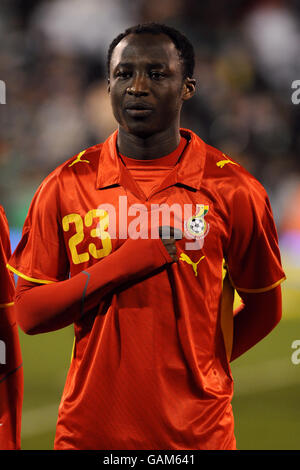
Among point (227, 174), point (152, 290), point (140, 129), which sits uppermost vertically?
point (140, 129)

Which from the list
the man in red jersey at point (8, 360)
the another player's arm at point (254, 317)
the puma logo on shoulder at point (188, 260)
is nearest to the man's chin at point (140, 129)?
the puma logo on shoulder at point (188, 260)

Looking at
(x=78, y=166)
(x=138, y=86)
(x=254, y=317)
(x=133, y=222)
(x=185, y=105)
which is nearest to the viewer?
(x=138, y=86)

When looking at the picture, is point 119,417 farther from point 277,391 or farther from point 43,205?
point 277,391

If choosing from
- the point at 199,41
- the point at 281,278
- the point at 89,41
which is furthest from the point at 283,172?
the point at 281,278

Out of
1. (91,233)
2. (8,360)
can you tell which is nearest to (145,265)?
(91,233)

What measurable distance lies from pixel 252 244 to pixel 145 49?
590 mm

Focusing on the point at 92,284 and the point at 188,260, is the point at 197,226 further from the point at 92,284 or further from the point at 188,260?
the point at 92,284

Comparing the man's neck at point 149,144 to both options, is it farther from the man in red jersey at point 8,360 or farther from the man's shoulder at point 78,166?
the man in red jersey at point 8,360

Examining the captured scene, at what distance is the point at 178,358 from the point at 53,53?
21.9 ft

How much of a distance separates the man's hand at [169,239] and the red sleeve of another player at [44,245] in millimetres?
278

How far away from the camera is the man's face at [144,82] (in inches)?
77.7

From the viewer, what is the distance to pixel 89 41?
789 cm

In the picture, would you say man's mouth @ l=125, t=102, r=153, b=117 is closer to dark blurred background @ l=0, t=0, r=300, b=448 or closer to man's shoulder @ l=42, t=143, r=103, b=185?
man's shoulder @ l=42, t=143, r=103, b=185

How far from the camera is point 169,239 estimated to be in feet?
6.69
